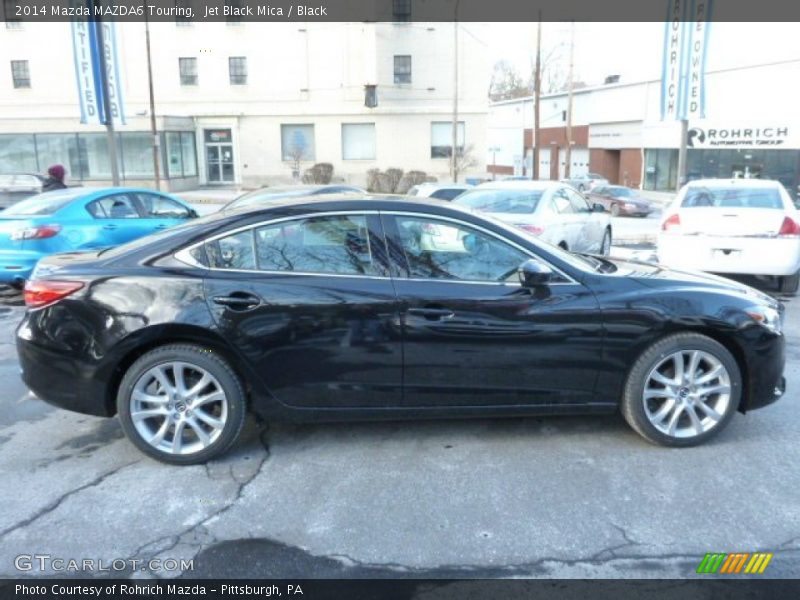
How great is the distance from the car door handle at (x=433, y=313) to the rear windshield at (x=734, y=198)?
6.44 m

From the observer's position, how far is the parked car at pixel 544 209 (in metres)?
8.51

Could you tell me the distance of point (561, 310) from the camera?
3.91m

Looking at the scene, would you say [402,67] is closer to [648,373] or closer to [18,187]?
[18,187]

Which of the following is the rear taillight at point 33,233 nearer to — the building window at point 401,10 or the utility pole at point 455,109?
the utility pole at point 455,109

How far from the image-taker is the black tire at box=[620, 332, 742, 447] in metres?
3.97

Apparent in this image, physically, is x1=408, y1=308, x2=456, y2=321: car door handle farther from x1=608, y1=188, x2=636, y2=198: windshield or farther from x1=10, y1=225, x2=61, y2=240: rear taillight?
x1=608, y1=188, x2=636, y2=198: windshield

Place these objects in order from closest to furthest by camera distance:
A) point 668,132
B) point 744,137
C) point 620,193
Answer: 1. point 620,193
2. point 744,137
3. point 668,132

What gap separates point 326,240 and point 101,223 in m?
5.72

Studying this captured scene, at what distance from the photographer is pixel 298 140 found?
3644cm

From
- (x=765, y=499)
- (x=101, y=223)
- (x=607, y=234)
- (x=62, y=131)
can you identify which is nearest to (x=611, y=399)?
(x=765, y=499)

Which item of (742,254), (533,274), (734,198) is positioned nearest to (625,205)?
(734,198)

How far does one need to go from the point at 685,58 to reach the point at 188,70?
27.8 metres

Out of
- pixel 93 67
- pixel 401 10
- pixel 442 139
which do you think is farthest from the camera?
pixel 442 139

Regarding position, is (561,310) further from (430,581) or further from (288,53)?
(288,53)
